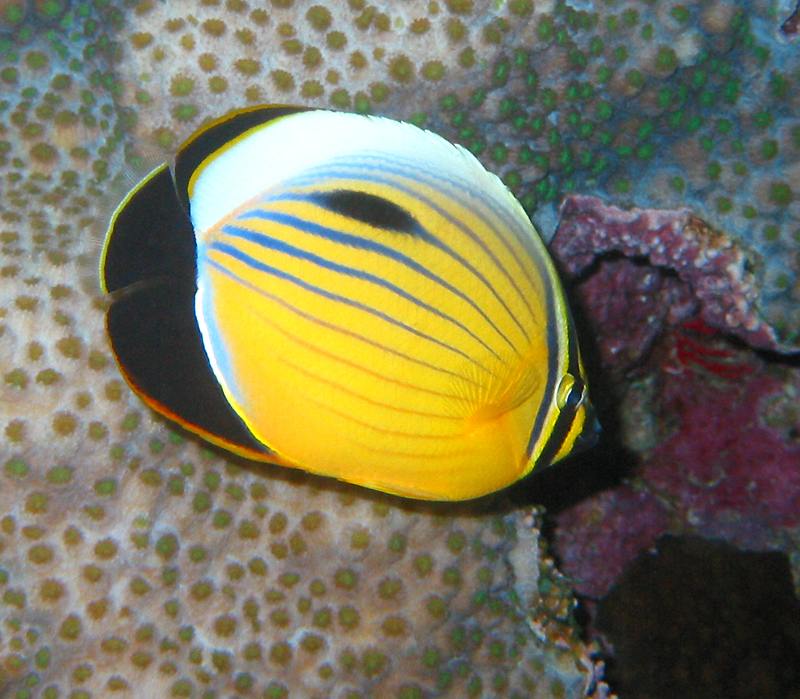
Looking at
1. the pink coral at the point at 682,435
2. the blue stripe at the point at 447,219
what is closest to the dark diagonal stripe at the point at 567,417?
the blue stripe at the point at 447,219

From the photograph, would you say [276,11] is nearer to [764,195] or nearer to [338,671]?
[764,195]

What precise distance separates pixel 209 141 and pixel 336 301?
1.46ft

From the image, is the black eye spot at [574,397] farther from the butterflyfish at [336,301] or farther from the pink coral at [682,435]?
the pink coral at [682,435]

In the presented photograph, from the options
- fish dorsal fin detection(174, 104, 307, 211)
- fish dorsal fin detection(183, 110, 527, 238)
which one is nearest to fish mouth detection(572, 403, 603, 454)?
fish dorsal fin detection(183, 110, 527, 238)

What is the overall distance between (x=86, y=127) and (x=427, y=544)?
1.84 m

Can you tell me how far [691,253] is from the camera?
9.08 ft

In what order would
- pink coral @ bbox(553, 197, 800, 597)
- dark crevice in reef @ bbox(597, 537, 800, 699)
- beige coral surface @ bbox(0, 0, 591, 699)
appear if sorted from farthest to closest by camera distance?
1. pink coral @ bbox(553, 197, 800, 597)
2. dark crevice in reef @ bbox(597, 537, 800, 699)
3. beige coral surface @ bbox(0, 0, 591, 699)

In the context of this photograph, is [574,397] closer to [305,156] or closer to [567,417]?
[567,417]

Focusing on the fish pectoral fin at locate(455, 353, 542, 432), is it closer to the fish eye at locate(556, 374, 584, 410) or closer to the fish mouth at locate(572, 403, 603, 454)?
the fish eye at locate(556, 374, 584, 410)

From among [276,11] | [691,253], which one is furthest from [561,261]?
[276,11]

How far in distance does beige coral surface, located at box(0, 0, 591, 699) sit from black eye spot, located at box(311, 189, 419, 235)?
0.91 m

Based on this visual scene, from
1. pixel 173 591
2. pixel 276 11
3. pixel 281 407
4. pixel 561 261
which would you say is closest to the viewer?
pixel 281 407

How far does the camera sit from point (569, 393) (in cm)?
155

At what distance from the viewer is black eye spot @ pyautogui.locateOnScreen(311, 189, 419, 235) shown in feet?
4.87
